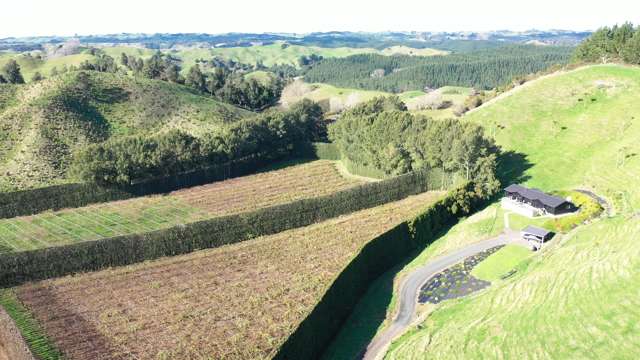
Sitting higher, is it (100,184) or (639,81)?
(639,81)

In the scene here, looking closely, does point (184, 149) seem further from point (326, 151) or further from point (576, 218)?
point (576, 218)

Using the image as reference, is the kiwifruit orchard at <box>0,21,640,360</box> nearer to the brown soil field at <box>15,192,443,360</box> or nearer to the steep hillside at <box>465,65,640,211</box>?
the brown soil field at <box>15,192,443,360</box>

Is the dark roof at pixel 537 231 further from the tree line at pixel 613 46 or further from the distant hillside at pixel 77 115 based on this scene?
the distant hillside at pixel 77 115

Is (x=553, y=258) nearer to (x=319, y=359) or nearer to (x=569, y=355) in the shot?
(x=569, y=355)

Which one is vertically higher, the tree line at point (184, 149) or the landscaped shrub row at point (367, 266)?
the tree line at point (184, 149)

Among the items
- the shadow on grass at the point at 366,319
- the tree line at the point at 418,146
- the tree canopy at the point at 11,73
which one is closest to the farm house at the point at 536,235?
the shadow on grass at the point at 366,319

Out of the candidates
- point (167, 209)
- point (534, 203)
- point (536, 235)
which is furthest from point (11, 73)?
point (536, 235)

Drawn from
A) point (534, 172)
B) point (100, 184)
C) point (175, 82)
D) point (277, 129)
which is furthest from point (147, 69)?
point (534, 172)
